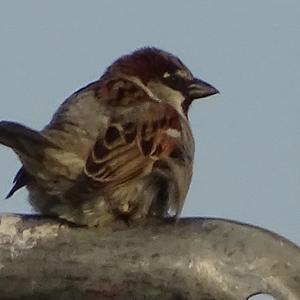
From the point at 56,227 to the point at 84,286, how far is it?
0.22 metres

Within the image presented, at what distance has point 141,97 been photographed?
3.57 meters

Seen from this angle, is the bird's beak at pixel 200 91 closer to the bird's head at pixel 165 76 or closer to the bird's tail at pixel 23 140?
the bird's head at pixel 165 76

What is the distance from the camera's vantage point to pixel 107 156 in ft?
10.1

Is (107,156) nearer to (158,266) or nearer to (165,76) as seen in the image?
(165,76)

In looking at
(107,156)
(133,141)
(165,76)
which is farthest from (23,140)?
(165,76)

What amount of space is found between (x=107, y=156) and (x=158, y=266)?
4.26ft

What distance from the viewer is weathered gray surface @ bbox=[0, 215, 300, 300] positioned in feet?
5.76

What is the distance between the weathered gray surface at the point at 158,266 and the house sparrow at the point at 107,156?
67 cm

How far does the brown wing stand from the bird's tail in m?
0.17

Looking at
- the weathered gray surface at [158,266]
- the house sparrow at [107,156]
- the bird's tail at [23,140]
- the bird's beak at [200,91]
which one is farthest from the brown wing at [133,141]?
the weathered gray surface at [158,266]

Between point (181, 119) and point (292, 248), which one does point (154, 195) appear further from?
point (292, 248)

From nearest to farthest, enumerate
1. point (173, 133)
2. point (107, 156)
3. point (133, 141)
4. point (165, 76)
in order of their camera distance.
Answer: point (107, 156), point (133, 141), point (173, 133), point (165, 76)

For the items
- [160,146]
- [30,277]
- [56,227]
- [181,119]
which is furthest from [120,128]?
[30,277]

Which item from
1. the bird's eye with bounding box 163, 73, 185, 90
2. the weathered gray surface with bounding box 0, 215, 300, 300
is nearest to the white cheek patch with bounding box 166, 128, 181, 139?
the bird's eye with bounding box 163, 73, 185, 90
